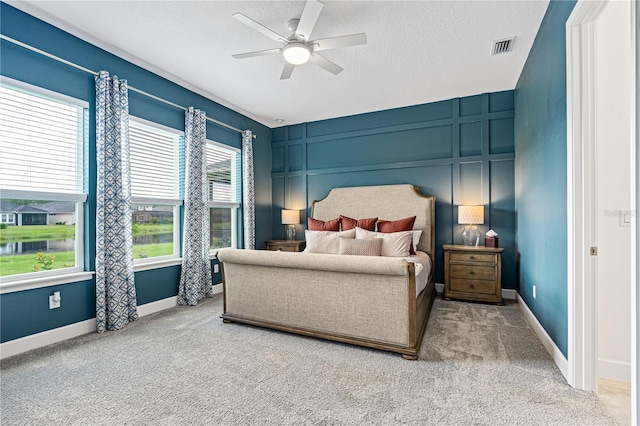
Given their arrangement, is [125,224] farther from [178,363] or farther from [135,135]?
[178,363]

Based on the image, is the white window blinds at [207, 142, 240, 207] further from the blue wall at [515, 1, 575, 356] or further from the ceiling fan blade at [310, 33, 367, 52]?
the blue wall at [515, 1, 575, 356]

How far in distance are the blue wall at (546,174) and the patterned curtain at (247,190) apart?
12.7 feet

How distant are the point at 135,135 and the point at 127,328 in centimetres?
212

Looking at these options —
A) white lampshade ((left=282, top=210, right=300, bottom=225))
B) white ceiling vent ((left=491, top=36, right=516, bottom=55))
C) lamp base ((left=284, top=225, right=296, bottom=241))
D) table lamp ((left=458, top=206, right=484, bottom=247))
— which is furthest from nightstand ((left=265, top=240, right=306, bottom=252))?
white ceiling vent ((left=491, top=36, right=516, bottom=55))

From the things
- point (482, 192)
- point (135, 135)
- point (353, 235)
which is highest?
point (135, 135)

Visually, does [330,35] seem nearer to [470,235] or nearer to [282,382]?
[282,382]

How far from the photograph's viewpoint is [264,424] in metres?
1.63

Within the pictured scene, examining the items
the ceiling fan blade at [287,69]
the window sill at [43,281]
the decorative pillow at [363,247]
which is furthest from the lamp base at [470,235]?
the window sill at [43,281]

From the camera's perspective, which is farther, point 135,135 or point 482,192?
point 482,192

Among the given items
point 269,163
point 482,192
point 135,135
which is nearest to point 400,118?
point 482,192

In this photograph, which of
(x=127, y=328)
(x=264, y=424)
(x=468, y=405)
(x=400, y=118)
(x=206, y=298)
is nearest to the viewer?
Answer: (x=264, y=424)

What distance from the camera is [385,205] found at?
4.73 metres

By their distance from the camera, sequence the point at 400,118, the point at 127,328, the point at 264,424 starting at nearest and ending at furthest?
the point at 264,424 → the point at 127,328 → the point at 400,118

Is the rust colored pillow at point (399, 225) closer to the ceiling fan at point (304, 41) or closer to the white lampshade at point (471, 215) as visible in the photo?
the white lampshade at point (471, 215)
